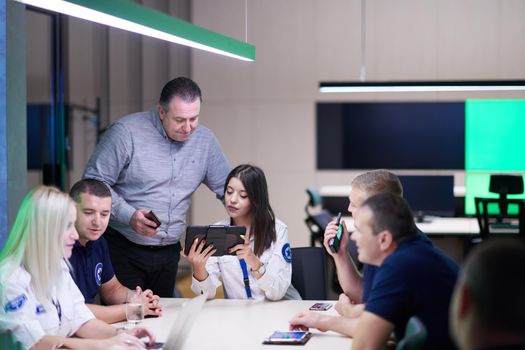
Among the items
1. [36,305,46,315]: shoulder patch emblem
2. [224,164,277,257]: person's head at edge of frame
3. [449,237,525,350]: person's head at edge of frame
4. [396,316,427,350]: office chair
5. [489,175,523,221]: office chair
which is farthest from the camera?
[489,175,523,221]: office chair

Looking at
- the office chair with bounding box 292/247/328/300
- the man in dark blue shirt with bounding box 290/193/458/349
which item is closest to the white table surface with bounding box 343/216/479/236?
the office chair with bounding box 292/247/328/300

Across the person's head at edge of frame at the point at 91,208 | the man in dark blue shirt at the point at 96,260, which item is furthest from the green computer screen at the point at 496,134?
the person's head at edge of frame at the point at 91,208

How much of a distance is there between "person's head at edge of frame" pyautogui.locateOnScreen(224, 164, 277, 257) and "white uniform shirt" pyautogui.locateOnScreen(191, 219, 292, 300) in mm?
47

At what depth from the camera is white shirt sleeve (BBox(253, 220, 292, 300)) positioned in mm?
3584

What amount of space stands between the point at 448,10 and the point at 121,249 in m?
6.38

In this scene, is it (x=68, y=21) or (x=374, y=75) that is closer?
(x=68, y=21)

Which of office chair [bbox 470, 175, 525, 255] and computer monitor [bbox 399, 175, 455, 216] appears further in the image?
computer monitor [bbox 399, 175, 455, 216]

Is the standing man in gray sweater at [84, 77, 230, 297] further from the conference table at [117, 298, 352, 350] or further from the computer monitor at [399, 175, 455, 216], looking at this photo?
the computer monitor at [399, 175, 455, 216]

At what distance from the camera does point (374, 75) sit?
30.3ft

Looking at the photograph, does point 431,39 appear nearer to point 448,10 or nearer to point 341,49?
point 448,10

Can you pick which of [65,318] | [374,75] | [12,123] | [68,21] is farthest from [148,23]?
[374,75]

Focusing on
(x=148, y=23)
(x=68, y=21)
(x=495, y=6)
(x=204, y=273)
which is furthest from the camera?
(x=495, y=6)

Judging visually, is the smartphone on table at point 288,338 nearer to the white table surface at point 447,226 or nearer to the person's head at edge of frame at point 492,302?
the person's head at edge of frame at point 492,302

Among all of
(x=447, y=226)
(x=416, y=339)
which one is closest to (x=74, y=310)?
(x=416, y=339)
